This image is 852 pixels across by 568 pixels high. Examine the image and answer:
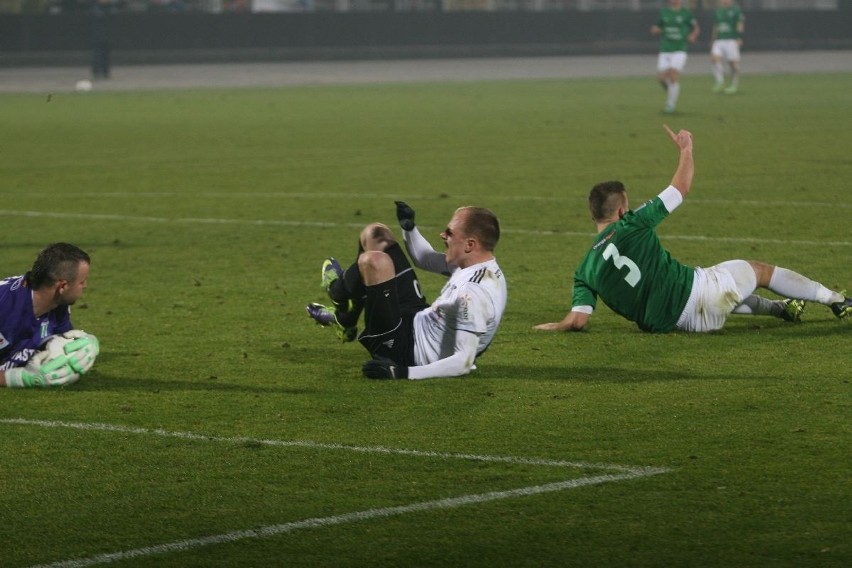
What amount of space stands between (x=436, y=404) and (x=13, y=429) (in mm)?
2103

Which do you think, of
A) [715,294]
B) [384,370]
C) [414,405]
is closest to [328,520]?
[414,405]

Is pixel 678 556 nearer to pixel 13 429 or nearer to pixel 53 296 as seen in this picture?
pixel 13 429

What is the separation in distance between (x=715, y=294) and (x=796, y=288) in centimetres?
60

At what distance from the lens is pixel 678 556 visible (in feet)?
18.7

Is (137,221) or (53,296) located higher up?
(53,296)

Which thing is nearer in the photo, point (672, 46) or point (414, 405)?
point (414, 405)

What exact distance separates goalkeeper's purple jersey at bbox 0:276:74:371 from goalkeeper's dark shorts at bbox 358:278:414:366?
1701 millimetres

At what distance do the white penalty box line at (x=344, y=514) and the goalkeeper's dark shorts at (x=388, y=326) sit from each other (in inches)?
56.6

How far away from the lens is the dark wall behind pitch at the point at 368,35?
53.6 metres

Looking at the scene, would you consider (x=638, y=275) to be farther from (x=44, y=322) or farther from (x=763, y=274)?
(x=44, y=322)

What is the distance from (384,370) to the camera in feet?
28.8

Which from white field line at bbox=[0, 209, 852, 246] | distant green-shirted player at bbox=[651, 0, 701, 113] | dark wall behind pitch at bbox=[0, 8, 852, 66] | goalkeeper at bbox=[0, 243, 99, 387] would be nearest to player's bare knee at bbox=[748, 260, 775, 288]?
white field line at bbox=[0, 209, 852, 246]

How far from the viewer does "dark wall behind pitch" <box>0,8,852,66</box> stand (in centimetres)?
5356

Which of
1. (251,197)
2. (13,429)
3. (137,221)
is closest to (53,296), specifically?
(13,429)
